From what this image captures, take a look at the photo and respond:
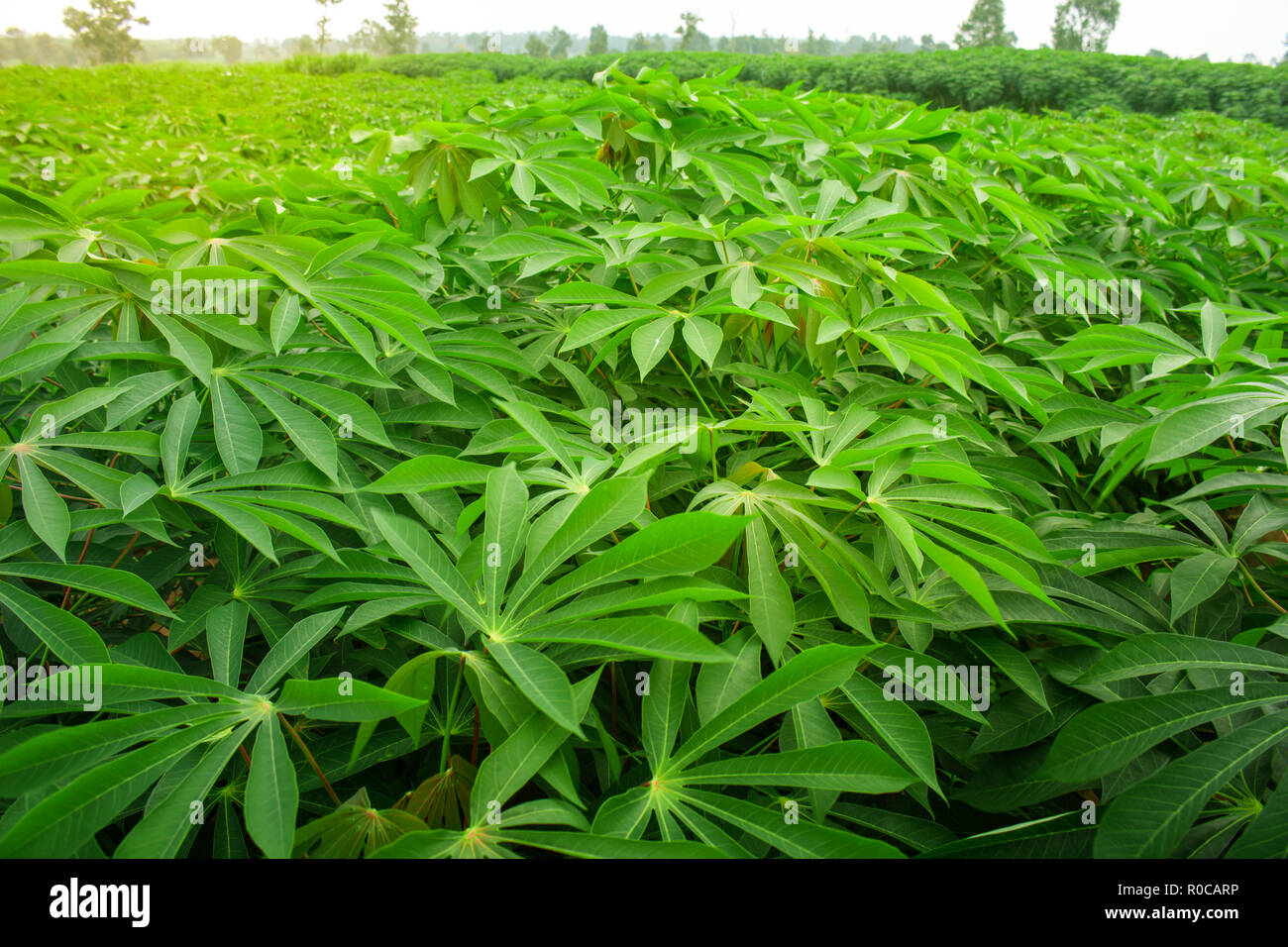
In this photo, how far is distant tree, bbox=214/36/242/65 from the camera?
801 inches

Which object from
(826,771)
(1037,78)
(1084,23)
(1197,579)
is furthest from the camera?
(1084,23)

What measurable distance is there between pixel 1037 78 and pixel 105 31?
961 inches

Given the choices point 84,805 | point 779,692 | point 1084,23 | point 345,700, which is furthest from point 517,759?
point 1084,23

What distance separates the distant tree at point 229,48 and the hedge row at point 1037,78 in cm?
1092

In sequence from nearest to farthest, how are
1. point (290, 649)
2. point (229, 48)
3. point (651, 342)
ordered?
point (290, 649) → point (651, 342) → point (229, 48)

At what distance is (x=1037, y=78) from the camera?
55.1 ft

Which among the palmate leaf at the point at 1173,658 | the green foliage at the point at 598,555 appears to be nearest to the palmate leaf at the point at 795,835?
the green foliage at the point at 598,555

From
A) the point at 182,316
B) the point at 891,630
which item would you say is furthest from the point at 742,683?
the point at 182,316

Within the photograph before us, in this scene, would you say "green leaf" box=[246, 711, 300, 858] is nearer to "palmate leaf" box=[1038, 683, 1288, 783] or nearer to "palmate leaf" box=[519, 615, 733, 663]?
"palmate leaf" box=[519, 615, 733, 663]

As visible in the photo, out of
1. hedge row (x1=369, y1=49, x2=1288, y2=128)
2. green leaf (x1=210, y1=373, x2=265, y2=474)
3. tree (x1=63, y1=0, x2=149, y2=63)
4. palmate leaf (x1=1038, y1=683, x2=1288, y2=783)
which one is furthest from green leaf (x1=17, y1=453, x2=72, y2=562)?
tree (x1=63, y1=0, x2=149, y2=63)

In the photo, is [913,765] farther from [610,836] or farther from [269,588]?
[269,588]

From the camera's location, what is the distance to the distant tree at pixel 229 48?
20344 millimetres

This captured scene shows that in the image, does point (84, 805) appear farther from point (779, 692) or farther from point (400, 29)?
point (400, 29)
